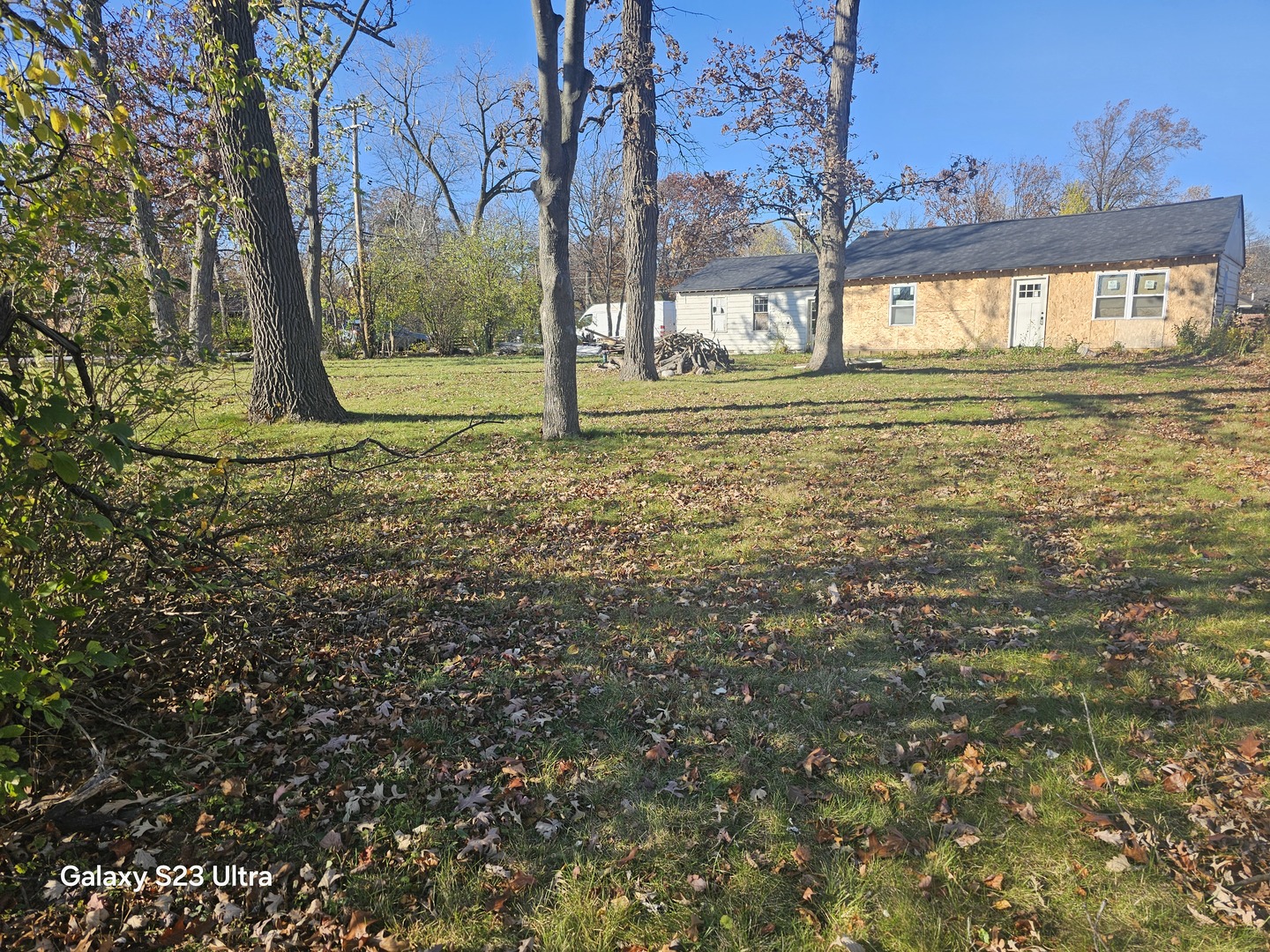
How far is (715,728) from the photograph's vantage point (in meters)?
3.79

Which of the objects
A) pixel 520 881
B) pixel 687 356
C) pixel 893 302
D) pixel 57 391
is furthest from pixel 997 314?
pixel 57 391

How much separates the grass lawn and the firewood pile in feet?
43.6

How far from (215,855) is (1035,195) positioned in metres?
64.7

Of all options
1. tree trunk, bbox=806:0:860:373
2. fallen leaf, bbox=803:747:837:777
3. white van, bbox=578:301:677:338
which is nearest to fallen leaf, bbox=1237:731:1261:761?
fallen leaf, bbox=803:747:837:777

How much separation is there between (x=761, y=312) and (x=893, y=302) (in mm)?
5749

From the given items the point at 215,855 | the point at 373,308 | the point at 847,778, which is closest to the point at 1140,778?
the point at 847,778

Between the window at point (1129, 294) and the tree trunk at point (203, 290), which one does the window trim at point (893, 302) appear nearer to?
the window at point (1129, 294)

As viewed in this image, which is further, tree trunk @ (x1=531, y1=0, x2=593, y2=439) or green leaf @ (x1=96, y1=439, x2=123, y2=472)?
tree trunk @ (x1=531, y1=0, x2=593, y2=439)

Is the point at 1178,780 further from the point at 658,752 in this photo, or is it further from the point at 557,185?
the point at 557,185

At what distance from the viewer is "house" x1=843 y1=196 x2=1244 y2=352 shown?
72.0 ft

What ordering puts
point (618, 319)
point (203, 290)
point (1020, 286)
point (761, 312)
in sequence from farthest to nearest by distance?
point (618, 319), point (761, 312), point (1020, 286), point (203, 290)

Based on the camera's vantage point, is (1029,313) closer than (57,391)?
No

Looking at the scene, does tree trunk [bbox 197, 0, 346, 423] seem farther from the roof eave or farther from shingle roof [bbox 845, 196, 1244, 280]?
shingle roof [bbox 845, 196, 1244, 280]

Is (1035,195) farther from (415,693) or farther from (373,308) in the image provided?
(415,693)
